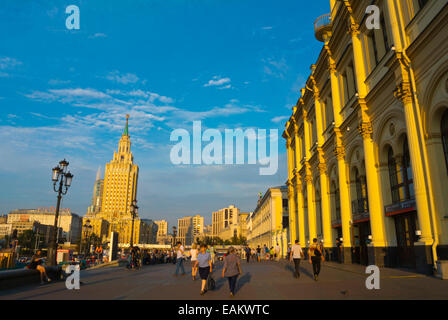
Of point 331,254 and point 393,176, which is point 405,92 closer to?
point 393,176

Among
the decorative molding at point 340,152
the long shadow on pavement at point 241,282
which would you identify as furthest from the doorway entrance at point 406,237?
the long shadow on pavement at point 241,282

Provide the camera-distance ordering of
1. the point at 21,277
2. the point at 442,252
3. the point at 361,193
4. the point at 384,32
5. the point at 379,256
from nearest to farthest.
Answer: the point at 21,277, the point at 442,252, the point at 379,256, the point at 384,32, the point at 361,193

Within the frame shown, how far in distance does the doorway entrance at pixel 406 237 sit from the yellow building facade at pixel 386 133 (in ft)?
0.16

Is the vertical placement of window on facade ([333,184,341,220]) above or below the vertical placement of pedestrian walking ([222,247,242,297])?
above

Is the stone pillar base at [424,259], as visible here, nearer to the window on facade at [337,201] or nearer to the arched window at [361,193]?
the arched window at [361,193]

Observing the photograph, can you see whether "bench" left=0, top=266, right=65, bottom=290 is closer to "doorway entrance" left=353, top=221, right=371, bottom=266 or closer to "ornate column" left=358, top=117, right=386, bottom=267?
"ornate column" left=358, top=117, right=386, bottom=267

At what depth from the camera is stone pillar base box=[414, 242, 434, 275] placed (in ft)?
41.3

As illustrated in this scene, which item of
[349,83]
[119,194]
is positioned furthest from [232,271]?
[119,194]

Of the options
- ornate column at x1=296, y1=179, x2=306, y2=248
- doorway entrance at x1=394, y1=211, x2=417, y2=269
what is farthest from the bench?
ornate column at x1=296, y1=179, x2=306, y2=248

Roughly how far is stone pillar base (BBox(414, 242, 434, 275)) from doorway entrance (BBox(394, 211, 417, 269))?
2443 mm

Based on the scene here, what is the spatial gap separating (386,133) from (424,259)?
721cm

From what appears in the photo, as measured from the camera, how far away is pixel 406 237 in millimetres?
16312

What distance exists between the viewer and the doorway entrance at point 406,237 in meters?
15.7
